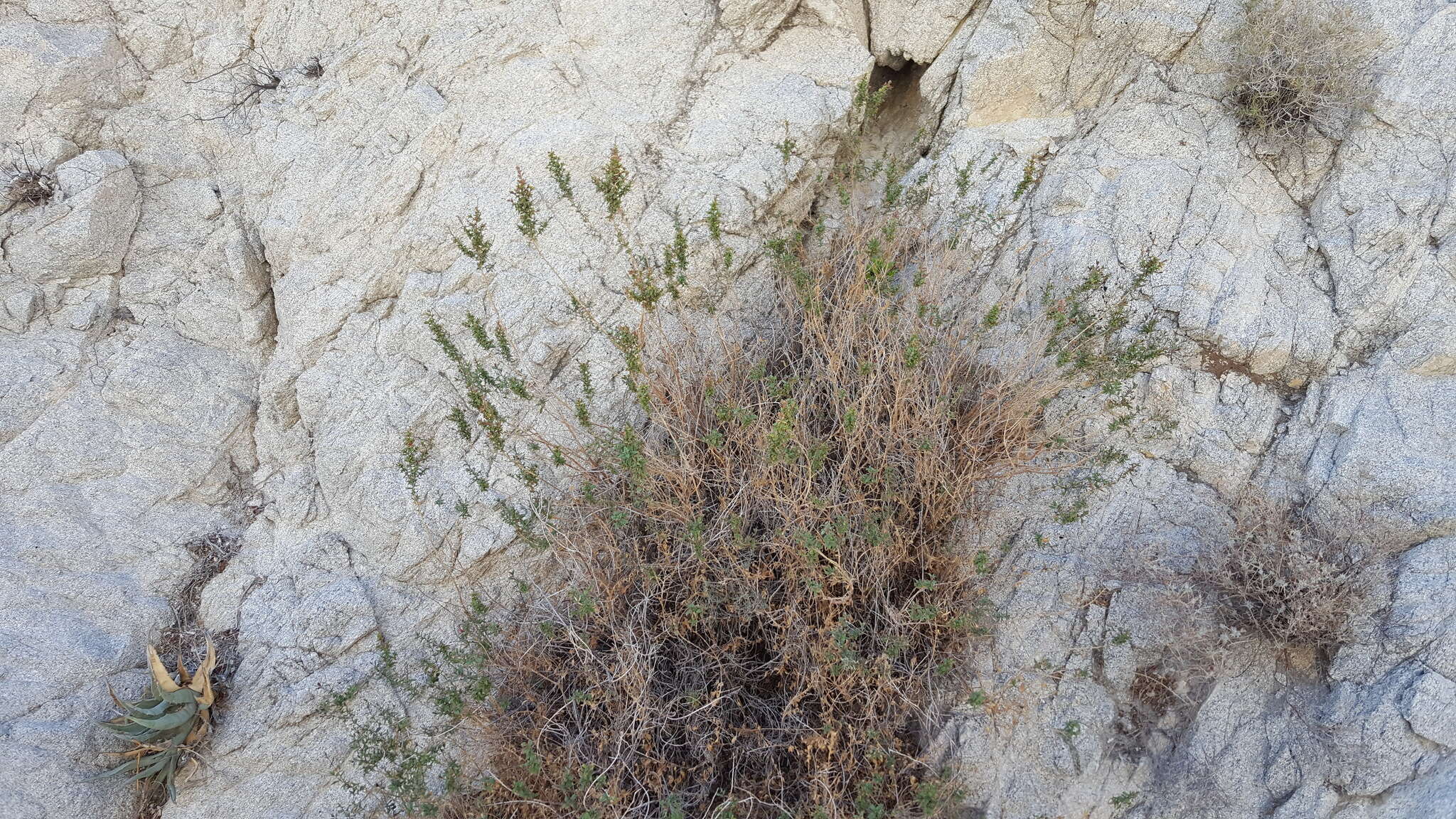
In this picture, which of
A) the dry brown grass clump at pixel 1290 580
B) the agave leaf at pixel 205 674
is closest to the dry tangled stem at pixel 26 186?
the agave leaf at pixel 205 674

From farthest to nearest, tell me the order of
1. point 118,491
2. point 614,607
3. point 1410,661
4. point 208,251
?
point 208,251
point 118,491
point 614,607
point 1410,661

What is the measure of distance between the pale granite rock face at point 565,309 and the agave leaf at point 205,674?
0.14 m

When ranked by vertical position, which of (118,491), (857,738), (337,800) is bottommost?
(337,800)

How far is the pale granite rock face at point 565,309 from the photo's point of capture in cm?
256

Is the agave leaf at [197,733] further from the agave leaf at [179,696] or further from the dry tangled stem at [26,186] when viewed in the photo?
the dry tangled stem at [26,186]

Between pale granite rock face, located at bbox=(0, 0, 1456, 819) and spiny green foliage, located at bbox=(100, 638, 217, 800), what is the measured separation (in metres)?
0.09

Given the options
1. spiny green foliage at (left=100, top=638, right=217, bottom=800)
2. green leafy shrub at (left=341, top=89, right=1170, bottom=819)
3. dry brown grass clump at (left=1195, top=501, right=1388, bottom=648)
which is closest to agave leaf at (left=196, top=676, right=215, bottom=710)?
spiny green foliage at (left=100, top=638, right=217, bottom=800)

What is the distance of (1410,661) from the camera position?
232cm

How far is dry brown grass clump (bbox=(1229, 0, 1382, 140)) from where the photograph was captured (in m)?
3.00

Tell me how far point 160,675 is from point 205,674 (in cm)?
13

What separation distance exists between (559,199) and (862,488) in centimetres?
173

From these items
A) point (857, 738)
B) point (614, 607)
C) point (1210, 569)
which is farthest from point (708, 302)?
point (1210, 569)

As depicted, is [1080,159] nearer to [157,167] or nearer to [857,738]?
[857,738]

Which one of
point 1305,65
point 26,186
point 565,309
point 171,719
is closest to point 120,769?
point 171,719
